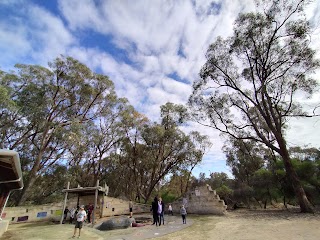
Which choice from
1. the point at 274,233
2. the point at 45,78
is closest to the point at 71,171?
the point at 45,78

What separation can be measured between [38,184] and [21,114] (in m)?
9.44

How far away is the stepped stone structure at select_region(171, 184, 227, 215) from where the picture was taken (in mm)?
15650

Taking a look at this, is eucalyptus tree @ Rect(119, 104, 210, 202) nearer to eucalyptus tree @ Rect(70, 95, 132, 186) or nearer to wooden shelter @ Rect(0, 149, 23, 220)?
eucalyptus tree @ Rect(70, 95, 132, 186)

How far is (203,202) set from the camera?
1680 cm

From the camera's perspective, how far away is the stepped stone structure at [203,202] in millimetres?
15650

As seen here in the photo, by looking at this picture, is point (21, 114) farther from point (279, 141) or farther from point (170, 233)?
point (279, 141)

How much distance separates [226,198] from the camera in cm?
2066

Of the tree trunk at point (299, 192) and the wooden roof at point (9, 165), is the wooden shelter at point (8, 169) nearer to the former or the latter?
the wooden roof at point (9, 165)

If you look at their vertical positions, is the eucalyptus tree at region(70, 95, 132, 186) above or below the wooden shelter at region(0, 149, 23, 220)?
above

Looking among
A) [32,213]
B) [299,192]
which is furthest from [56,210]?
[299,192]

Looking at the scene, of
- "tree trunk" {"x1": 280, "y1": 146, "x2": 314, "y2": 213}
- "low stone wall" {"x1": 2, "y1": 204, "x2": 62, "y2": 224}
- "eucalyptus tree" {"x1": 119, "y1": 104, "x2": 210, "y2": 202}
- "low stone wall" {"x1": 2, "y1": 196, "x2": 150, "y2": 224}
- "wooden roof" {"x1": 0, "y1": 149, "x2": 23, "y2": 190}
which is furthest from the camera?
"eucalyptus tree" {"x1": 119, "y1": 104, "x2": 210, "y2": 202}

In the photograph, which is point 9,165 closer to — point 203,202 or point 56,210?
point 56,210

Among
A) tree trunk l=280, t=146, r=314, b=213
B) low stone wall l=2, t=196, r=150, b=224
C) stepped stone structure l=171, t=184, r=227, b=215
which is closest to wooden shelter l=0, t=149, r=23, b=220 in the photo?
low stone wall l=2, t=196, r=150, b=224

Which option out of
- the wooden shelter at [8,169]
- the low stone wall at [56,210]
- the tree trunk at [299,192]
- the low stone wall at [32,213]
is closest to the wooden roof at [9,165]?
the wooden shelter at [8,169]
